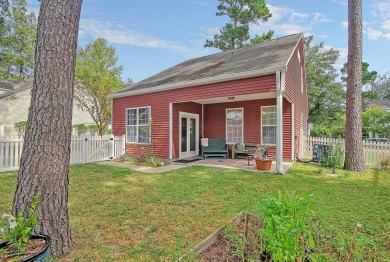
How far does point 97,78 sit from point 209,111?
9.95m

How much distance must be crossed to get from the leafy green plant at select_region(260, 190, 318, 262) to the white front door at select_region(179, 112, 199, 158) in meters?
8.08

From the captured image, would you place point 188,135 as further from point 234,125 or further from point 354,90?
point 354,90

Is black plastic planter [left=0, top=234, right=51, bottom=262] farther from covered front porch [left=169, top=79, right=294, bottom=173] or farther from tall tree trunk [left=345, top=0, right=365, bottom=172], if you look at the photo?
tall tree trunk [left=345, top=0, right=365, bottom=172]

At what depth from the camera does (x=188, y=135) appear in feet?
34.0

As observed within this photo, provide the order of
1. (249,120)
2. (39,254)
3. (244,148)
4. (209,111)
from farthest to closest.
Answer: (209,111) → (249,120) → (244,148) → (39,254)

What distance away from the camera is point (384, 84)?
141ft

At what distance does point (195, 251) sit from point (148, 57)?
19.8 m

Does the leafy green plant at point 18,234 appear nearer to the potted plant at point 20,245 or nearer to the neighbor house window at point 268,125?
the potted plant at point 20,245

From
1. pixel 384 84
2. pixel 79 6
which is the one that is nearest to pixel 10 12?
pixel 79 6

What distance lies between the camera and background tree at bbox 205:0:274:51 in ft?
64.8

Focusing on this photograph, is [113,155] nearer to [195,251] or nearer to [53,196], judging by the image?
[53,196]

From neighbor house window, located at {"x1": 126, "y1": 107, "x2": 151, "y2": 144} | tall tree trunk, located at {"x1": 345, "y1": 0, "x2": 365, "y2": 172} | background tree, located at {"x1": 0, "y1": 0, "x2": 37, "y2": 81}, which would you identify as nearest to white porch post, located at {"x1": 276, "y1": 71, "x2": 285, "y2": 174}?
tall tree trunk, located at {"x1": 345, "y1": 0, "x2": 365, "y2": 172}

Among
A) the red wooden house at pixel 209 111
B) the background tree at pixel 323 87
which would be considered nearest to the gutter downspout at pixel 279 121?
the red wooden house at pixel 209 111

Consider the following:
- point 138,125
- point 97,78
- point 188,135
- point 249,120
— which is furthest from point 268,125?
point 97,78
